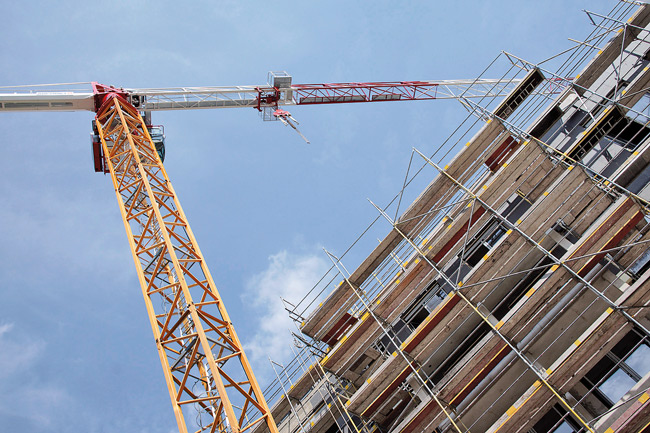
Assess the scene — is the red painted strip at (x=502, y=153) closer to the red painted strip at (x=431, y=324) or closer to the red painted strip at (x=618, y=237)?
the red painted strip at (x=618, y=237)

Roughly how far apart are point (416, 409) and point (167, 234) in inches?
459

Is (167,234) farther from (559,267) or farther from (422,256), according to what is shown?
(559,267)

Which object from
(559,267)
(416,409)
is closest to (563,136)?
(559,267)

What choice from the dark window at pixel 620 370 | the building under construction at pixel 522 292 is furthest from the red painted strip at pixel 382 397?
the dark window at pixel 620 370

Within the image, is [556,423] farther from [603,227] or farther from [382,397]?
[382,397]

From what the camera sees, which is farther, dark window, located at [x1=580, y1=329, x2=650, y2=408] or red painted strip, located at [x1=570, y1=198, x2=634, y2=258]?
red painted strip, located at [x1=570, y1=198, x2=634, y2=258]

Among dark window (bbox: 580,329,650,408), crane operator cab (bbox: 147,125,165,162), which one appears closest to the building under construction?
dark window (bbox: 580,329,650,408)

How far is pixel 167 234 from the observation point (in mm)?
25656

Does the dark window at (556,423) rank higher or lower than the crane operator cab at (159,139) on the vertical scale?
lower

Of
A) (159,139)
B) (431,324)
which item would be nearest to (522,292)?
(431,324)

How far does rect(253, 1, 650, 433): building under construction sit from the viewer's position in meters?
17.1

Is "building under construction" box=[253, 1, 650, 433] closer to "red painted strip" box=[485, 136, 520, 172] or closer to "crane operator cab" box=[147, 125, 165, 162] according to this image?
"red painted strip" box=[485, 136, 520, 172]

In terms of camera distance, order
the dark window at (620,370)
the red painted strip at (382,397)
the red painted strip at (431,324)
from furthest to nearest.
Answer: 1. the red painted strip at (382,397)
2. the red painted strip at (431,324)
3. the dark window at (620,370)

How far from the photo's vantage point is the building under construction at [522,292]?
672 inches
